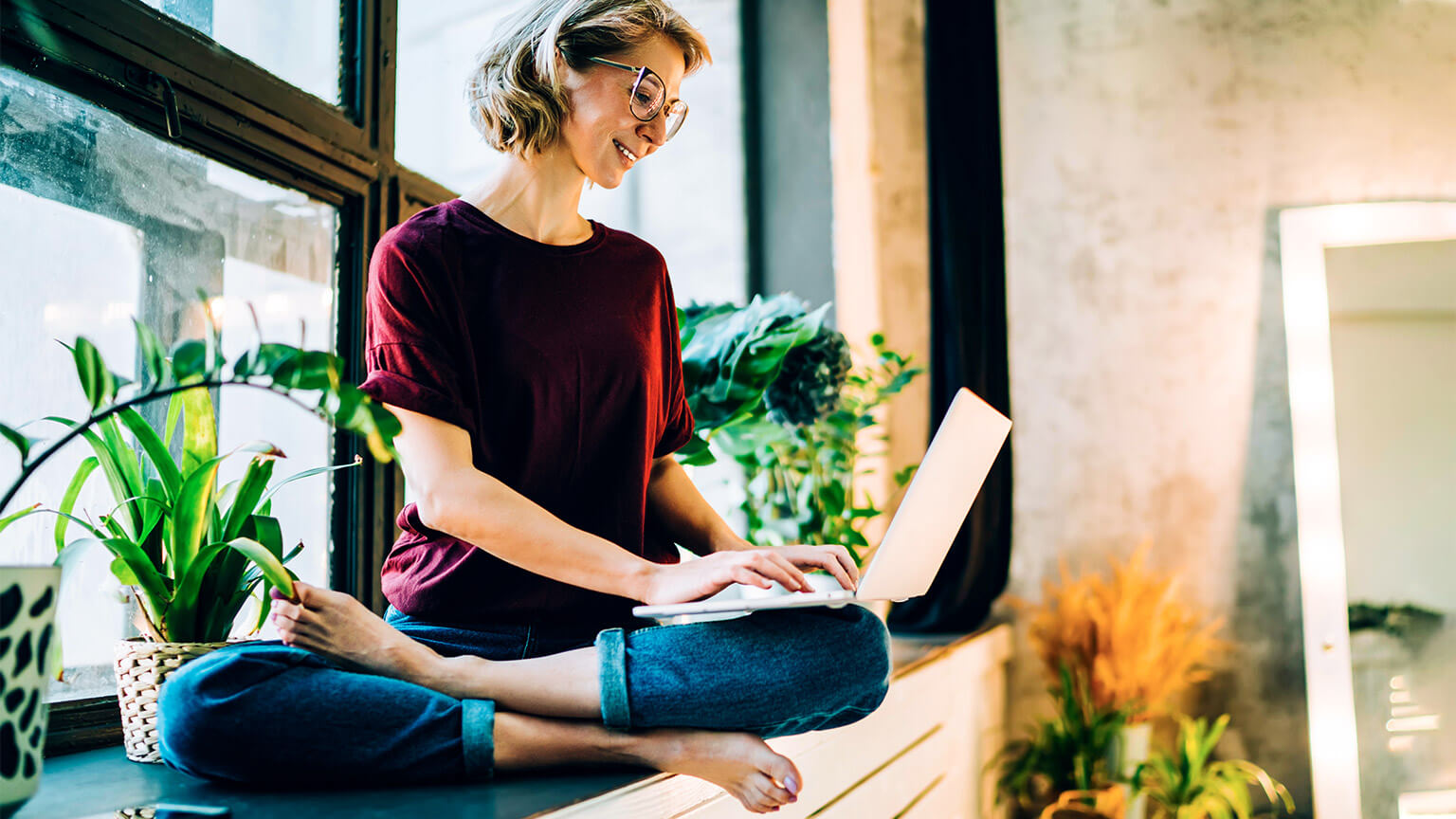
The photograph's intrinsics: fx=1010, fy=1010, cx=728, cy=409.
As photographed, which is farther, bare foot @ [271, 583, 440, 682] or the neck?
the neck

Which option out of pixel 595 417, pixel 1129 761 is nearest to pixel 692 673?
pixel 595 417

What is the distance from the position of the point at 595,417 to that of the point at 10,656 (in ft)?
2.22

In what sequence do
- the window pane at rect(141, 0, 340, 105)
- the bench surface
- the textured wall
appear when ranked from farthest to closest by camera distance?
1. the textured wall
2. the window pane at rect(141, 0, 340, 105)
3. the bench surface

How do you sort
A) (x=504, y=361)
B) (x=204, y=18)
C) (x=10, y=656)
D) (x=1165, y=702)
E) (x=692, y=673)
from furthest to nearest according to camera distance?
1. (x=1165, y=702)
2. (x=204, y=18)
3. (x=504, y=361)
4. (x=692, y=673)
5. (x=10, y=656)

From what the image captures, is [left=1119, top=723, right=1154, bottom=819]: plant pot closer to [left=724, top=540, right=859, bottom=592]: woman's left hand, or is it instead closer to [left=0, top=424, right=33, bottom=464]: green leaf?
[left=724, top=540, right=859, bottom=592]: woman's left hand

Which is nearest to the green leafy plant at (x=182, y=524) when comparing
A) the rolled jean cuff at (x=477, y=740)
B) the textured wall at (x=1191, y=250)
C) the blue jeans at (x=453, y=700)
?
the blue jeans at (x=453, y=700)

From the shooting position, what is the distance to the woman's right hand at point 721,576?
1.04 metres

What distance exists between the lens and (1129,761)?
260 cm

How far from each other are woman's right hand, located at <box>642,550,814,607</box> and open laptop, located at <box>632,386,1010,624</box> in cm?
2

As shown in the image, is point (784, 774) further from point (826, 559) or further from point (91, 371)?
point (91, 371)

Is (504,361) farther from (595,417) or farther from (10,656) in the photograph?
(10,656)

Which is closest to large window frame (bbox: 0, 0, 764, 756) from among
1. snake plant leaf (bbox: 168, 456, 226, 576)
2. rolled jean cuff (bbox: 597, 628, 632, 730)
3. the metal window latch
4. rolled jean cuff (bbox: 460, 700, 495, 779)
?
the metal window latch

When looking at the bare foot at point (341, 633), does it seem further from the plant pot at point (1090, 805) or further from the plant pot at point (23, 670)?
the plant pot at point (1090, 805)

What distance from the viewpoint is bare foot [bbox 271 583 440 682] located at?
1.03 meters
